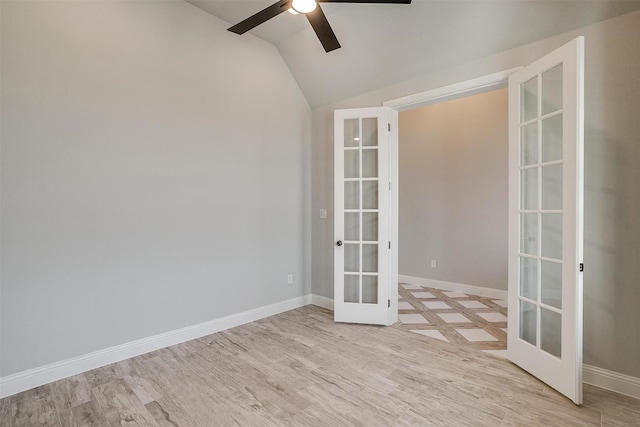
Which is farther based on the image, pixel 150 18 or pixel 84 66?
pixel 150 18

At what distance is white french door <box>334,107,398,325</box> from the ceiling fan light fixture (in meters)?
1.48

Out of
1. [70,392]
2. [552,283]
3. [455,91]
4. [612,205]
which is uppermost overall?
[455,91]

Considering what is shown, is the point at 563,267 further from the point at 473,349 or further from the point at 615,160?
the point at 473,349

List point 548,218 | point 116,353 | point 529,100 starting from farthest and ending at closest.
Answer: point 116,353, point 529,100, point 548,218

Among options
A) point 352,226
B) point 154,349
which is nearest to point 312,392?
point 154,349

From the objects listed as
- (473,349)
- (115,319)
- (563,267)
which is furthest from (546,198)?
(115,319)

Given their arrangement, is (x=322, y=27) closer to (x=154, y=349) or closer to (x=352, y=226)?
(x=352, y=226)

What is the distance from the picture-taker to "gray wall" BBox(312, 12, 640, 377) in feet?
6.67

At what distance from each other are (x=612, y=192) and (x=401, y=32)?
2152 mm

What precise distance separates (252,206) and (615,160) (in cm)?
320

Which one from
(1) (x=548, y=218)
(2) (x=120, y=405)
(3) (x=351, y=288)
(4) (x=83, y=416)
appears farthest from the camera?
(3) (x=351, y=288)

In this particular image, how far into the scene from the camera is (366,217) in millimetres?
3473

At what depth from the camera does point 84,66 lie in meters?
2.40

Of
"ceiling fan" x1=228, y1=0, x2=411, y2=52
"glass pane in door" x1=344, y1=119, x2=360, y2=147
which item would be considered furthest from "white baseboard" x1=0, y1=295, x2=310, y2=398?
"ceiling fan" x1=228, y1=0, x2=411, y2=52
